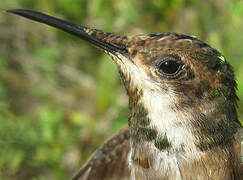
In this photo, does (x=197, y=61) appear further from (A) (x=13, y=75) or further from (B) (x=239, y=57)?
(A) (x=13, y=75)

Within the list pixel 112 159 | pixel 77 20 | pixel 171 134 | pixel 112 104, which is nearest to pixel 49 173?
pixel 112 104

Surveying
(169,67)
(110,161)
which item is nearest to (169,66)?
(169,67)

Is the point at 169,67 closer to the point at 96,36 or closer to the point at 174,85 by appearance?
the point at 174,85

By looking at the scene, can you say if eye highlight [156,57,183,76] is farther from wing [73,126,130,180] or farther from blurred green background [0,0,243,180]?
blurred green background [0,0,243,180]

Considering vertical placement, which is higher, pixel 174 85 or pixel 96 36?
pixel 96 36

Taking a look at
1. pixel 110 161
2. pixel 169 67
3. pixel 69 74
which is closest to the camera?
pixel 169 67

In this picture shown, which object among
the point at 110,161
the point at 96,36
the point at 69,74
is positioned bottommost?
the point at 110,161

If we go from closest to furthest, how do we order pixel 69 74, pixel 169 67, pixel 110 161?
1. pixel 169 67
2. pixel 110 161
3. pixel 69 74

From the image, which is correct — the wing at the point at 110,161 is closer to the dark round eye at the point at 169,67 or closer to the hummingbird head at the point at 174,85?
the hummingbird head at the point at 174,85
